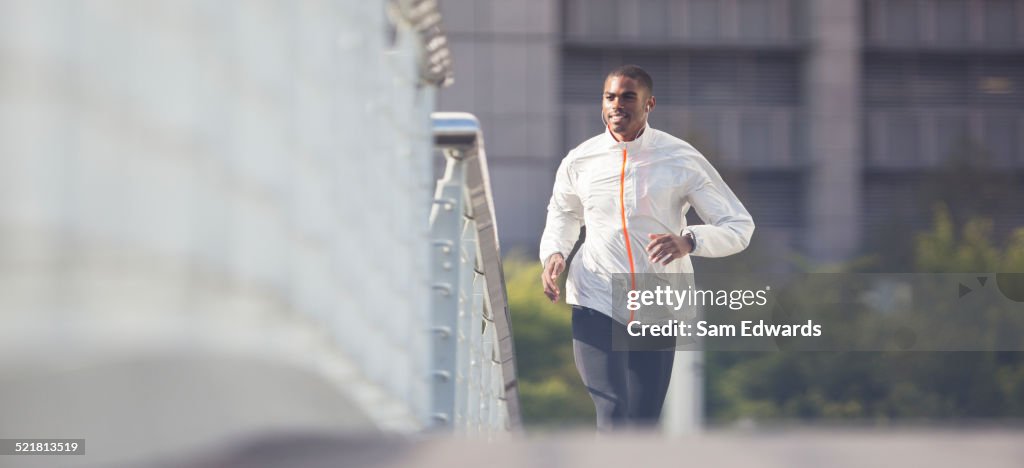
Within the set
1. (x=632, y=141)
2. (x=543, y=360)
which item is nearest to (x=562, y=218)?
(x=632, y=141)

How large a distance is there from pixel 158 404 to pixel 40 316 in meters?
0.18

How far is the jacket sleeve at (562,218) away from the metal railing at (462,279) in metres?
0.16

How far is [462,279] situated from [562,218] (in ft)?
1.15

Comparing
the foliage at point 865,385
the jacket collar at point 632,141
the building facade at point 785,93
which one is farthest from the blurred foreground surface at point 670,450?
the building facade at point 785,93

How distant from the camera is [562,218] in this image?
3861mm

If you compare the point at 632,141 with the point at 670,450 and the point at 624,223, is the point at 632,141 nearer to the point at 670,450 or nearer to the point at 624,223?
the point at 624,223

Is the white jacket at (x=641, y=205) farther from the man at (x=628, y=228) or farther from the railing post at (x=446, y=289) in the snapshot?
the railing post at (x=446, y=289)

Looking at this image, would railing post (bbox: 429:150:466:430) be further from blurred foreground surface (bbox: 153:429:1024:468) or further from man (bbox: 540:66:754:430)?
blurred foreground surface (bbox: 153:429:1024:468)

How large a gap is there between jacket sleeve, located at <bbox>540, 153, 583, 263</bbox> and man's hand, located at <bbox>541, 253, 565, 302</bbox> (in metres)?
0.03

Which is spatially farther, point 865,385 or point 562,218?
point 865,385

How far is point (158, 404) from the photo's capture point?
1.02 meters

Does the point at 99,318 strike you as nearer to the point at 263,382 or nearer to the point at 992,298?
the point at 263,382

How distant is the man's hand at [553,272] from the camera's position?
375 cm

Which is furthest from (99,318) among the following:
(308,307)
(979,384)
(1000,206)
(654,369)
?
(1000,206)
